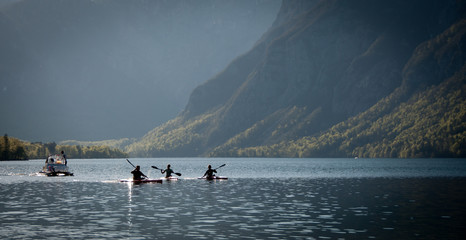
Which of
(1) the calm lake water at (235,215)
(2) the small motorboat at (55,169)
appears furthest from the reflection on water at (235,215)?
(2) the small motorboat at (55,169)

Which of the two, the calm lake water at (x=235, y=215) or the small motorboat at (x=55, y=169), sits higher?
the small motorboat at (x=55, y=169)

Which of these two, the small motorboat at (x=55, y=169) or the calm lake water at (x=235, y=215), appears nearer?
the calm lake water at (x=235, y=215)

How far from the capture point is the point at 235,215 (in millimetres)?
57719

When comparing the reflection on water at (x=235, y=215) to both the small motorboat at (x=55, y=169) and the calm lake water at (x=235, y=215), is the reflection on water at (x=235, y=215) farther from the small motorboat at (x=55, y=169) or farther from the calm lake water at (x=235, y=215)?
the small motorboat at (x=55, y=169)

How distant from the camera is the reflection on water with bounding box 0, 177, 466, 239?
45.8 meters

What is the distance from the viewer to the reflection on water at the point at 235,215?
4578cm

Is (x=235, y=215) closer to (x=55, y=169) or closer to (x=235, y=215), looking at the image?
(x=235, y=215)

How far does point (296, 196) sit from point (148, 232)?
37.3m

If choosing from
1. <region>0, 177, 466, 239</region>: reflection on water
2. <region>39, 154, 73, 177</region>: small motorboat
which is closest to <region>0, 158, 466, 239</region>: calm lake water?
<region>0, 177, 466, 239</region>: reflection on water

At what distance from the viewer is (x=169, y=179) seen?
12069 centimetres

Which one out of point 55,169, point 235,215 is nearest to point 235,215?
point 235,215

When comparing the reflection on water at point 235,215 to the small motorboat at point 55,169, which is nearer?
the reflection on water at point 235,215

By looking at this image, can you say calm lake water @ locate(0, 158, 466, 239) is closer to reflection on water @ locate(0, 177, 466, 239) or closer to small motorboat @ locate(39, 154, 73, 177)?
reflection on water @ locate(0, 177, 466, 239)

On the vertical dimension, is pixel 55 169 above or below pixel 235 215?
above
